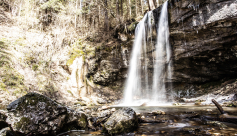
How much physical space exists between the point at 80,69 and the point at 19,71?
17.8 feet

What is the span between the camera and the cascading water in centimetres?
1209

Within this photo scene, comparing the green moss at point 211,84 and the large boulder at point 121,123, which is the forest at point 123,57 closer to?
the green moss at point 211,84

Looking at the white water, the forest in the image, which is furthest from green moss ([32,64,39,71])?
the white water

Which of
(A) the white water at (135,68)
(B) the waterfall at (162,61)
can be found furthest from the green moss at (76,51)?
(B) the waterfall at (162,61)

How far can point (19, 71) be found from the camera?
327 inches

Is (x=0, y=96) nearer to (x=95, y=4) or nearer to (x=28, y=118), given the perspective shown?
(x=28, y=118)

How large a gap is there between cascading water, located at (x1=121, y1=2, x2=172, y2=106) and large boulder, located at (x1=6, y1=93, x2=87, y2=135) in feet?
30.7

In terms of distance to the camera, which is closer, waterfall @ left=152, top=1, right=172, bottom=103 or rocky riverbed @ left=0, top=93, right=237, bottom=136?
rocky riverbed @ left=0, top=93, right=237, bottom=136

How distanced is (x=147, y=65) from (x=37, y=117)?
11807 mm

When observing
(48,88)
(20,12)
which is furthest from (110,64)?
(20,12)

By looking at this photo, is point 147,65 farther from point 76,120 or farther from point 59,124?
point 59,124

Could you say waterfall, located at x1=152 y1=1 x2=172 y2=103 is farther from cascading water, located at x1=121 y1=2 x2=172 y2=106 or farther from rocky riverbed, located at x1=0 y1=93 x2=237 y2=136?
rocky riverbed, located at x1=0 y1=93 x2=237 y2=136

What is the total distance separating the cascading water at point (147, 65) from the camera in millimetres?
12087

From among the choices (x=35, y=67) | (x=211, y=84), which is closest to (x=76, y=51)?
(x=35, y=67)
